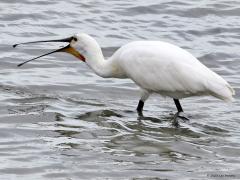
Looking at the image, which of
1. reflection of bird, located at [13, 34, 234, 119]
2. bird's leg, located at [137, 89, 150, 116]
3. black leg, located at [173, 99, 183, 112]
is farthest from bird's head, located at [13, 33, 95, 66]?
black leg, located at [173, 99, 183, 112]

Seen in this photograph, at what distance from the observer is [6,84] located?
12.3 meters

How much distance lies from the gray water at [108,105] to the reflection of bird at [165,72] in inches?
16.0

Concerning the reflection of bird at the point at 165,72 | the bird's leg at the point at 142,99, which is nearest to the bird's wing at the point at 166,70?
the reflection of bird at the point at 165,72

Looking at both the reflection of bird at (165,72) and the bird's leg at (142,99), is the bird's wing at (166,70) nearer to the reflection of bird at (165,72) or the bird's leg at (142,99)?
the reflection of bird at (165,72)

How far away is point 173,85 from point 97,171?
2.93m

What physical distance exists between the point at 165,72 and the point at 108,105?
120 cm

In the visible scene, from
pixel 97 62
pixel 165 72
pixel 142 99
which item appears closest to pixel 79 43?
pixel 97 62

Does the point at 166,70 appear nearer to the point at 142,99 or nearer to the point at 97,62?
the point at 142,99

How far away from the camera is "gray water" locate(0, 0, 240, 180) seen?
848 centimetres

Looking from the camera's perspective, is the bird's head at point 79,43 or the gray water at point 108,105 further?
the bird's head at point 79,43

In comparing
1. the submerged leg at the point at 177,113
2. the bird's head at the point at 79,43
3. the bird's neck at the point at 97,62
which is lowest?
the submerged leg at the point at 177,113

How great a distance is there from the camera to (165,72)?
1091 cm

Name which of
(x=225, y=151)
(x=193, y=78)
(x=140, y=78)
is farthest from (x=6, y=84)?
(x=225, y=151)

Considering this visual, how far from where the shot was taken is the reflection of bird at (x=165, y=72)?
1060 cm
